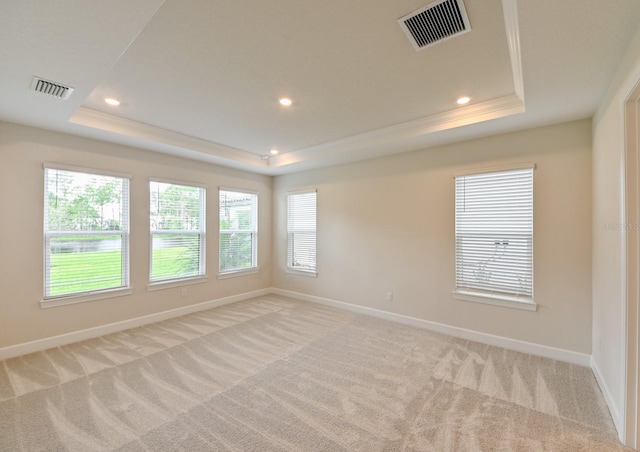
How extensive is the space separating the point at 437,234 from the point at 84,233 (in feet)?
15.3

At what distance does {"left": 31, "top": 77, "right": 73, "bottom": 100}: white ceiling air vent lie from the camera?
88.4 inches

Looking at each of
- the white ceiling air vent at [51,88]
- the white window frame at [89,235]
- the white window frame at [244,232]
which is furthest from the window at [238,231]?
the white ceiling air vent at [51,88]

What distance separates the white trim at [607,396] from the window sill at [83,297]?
17.2 ft

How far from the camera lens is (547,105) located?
105 inches

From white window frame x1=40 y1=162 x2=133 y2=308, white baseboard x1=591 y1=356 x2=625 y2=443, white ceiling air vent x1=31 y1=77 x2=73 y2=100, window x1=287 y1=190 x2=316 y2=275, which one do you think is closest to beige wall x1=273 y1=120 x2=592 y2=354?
window x1=287 y1=190 x2=316 y2=275

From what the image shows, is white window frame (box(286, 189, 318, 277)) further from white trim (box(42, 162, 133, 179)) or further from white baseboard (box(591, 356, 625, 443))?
white baseboard (box(591, 356, 625, 443))

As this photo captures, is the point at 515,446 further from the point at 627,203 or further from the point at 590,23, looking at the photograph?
the point at 590,23

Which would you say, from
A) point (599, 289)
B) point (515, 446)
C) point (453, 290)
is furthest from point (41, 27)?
point (599, 289)

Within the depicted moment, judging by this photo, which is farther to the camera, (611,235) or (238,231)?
(238,231)

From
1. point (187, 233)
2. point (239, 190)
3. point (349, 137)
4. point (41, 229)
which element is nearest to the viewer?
point (41, 229)

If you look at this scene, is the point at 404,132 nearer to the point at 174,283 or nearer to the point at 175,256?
the point at 175,256

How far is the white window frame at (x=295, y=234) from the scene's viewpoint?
5348mm

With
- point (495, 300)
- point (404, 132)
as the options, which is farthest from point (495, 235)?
point (404, 132)

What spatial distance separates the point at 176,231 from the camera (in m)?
4.50
